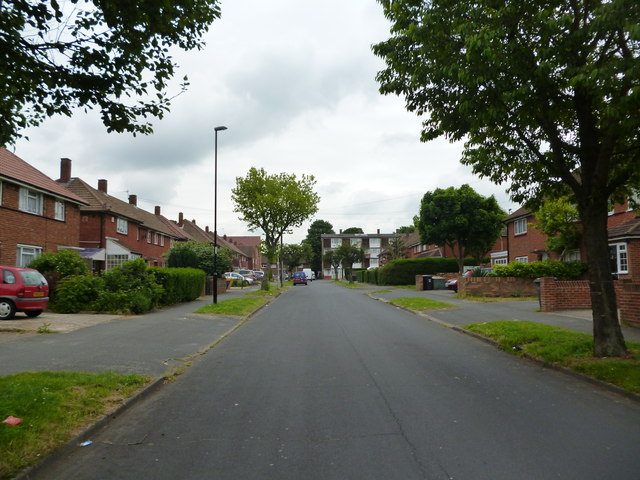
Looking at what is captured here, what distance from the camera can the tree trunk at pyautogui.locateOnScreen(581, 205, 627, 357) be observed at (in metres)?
8.52

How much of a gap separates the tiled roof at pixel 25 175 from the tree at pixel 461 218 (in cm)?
2788

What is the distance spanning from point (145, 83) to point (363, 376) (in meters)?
5.35

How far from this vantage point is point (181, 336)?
12.8 meters

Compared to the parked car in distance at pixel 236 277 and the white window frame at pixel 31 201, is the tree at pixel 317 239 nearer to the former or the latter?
the parked car in distance at pixel 236 277

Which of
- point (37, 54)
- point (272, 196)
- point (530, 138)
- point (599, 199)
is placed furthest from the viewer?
point (272, 196)

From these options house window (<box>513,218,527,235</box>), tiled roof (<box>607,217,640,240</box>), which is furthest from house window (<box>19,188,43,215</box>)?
house window (<box>513,218,527,235</box>)

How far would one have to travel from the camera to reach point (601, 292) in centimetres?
862

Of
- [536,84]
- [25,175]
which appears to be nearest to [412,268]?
[25,175]

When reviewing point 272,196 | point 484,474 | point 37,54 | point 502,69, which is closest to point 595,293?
point 502,69

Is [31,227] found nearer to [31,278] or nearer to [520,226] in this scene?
[31,278]

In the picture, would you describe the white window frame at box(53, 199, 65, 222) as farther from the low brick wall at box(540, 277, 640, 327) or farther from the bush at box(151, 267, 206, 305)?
the low brick wall at box(540, 277, 640, 327)

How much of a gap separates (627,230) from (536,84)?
17335mm

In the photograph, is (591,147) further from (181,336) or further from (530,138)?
(181,336)

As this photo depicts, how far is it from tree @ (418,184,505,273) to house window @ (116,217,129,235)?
2447 cm
